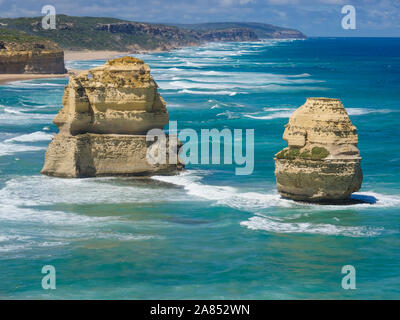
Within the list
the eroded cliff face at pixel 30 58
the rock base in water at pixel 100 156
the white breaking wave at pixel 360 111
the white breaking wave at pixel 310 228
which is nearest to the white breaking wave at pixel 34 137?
the rock base in water at pixel 100 156

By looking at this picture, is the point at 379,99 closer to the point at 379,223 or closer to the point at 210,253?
the point at 379,223


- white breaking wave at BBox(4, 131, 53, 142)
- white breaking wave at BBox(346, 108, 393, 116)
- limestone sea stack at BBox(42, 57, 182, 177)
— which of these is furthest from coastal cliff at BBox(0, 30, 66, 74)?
limestone sea stack at BBox(42, 57, 182, 177)

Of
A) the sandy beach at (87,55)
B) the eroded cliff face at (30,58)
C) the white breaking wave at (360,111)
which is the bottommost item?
the white breaking wave at (360,111)

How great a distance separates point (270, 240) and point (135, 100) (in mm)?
10032

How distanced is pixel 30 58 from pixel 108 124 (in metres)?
63.1

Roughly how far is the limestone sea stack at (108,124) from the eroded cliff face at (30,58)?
59491 millimetres

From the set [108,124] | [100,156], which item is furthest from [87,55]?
[100,156]

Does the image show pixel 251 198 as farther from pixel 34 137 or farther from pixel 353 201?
pixel 34 137

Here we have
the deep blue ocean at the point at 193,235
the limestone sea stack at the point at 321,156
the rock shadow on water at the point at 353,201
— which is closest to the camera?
the deep blue ocean at the point at 193,235

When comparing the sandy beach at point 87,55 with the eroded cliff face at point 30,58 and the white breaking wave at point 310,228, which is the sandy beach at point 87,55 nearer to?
the eroded cliff face at point 30,58

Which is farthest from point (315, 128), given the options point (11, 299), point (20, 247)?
point (11, 299)

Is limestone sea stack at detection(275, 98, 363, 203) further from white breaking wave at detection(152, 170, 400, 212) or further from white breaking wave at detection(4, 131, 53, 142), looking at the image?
white breaking wave at detection(4, 131, 53, 142)

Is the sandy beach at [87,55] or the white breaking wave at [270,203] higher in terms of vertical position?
the sandy beach at [87,55]

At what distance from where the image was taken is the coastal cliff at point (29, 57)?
87.7 m
